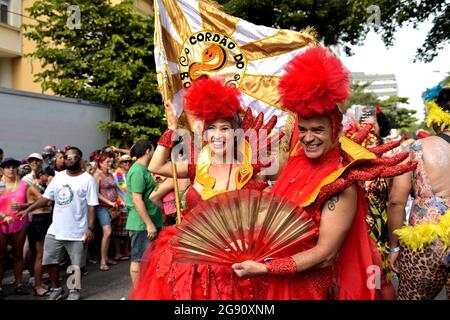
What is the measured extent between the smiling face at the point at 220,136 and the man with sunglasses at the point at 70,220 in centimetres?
323

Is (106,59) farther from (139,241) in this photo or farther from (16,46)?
(139,241)

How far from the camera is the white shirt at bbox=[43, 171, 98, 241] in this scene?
5625 millimetres

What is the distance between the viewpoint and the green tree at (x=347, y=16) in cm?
1122

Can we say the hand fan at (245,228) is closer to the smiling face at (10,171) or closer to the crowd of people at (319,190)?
the crowd of people at (319,190)

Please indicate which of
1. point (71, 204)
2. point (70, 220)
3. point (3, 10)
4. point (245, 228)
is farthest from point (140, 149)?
point (3, 10)

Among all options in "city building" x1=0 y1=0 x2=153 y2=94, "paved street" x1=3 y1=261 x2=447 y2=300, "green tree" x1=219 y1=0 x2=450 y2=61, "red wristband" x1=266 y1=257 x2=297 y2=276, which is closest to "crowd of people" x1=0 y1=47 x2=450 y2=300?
"red wristband" x1=266 y1=257 x2=297 y2=276

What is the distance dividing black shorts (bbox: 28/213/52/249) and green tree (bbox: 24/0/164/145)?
7314 millimetres

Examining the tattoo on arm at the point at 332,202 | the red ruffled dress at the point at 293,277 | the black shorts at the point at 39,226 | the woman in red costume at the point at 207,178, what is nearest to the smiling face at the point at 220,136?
the woman in red costume at the point at 207,178

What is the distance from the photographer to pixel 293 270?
209 centimetres

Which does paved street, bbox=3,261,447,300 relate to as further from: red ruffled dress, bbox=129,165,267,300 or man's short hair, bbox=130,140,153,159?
red ruffled dress, bbox=129,165,267,300

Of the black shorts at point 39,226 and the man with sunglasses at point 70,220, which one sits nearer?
the man with sunglasses at point 70,220

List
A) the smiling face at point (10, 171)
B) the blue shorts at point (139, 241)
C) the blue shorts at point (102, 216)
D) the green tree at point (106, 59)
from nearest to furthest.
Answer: the blue shorts at point (139, 241)
the smiling face at point (10, 171)
the blue shorts at point (102, 216)
the green tree at point (106, 59)

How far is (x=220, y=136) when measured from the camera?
2.96m
